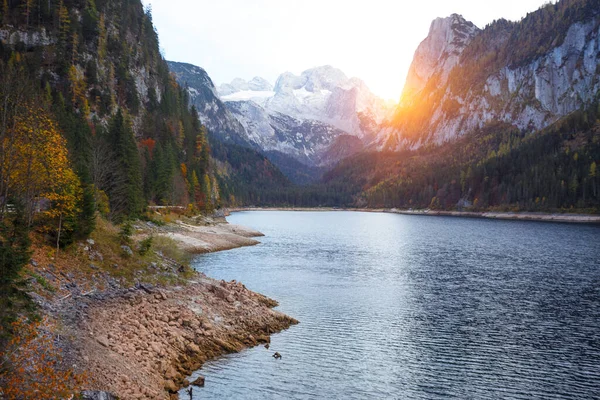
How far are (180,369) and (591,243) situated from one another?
9427cm

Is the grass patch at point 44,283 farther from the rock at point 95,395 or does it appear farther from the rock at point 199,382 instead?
the rock at point 199,382

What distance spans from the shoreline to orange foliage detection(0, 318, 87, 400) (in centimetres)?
70

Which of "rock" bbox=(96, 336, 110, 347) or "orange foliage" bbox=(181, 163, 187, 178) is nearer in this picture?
"rock" bbox=(96, 336, 110, 347)

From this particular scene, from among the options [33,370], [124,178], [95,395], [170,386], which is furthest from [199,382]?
[124,178]

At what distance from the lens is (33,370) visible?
52.5 ft

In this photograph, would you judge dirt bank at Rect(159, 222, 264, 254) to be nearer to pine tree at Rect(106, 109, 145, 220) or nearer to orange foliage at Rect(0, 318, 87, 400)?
pine tree at Rect(106, 109, 145, 220)

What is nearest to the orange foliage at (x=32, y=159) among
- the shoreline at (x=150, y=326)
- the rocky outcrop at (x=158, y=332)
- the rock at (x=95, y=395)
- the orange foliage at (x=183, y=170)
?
the shoreline at (x=150, y=326)

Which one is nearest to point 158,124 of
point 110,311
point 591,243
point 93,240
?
point 93,240

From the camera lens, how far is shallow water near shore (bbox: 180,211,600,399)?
77.9 ft

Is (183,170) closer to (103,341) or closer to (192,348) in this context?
(192,348)

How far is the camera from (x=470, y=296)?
152 ft

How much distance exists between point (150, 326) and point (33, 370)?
9887 millimetres

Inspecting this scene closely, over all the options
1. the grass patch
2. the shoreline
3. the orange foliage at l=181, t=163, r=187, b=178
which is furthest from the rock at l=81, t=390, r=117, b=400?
the orange foliage at l=181, t=163, r=187, b=178

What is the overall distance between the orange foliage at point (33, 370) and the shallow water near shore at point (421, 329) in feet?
22.6
